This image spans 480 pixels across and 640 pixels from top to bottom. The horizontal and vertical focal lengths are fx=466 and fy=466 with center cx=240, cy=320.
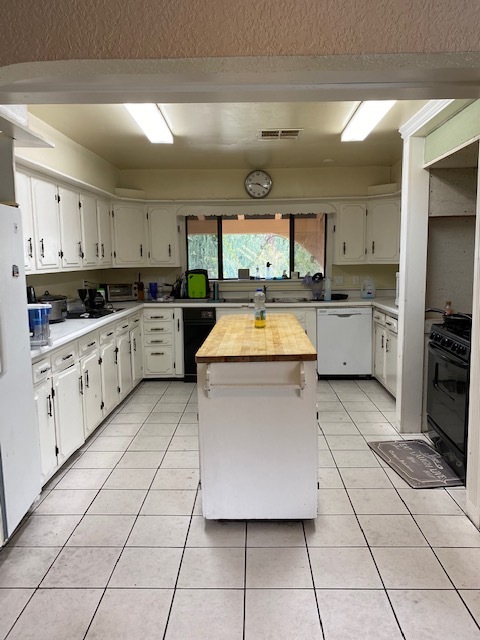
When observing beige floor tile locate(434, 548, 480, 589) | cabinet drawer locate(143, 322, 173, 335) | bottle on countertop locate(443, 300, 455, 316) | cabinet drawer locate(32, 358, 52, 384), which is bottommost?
beige floor tile locate(434, 548, 480, 589)

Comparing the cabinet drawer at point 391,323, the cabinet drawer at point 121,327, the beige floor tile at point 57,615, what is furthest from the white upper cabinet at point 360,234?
the beige floor tile at point 57,615

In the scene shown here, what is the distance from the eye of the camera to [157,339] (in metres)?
5.38

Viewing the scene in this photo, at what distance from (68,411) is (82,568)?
1.24m

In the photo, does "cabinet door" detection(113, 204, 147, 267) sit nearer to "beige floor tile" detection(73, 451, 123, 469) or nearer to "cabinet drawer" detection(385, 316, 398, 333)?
"beige floor tile" detection(73, 451, 123, 469)

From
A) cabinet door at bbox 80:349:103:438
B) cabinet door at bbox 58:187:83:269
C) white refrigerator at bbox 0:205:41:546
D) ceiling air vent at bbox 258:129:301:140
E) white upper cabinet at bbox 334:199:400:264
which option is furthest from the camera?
white upper cabinet at bbox 334:199:400:264

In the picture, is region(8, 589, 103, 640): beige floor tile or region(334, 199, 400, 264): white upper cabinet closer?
region(8, 589, 103, 640): beige floor tile

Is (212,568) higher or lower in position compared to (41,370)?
lower

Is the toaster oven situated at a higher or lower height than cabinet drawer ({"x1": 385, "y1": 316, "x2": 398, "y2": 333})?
higher

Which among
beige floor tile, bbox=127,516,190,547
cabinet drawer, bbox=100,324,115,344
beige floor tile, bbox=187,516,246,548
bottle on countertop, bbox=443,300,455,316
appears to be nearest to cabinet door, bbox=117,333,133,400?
cabinet drawer, bbox=100,324,115,344

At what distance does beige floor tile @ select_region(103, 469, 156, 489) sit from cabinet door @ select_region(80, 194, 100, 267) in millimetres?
2094

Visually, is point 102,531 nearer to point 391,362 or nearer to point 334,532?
point 334,532

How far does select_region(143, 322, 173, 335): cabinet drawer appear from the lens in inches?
211

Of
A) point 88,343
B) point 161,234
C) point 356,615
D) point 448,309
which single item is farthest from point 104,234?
point 356,615

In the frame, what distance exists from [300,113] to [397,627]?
10.8ft
